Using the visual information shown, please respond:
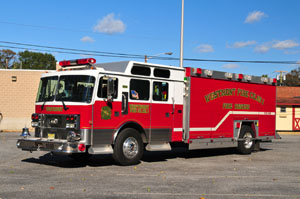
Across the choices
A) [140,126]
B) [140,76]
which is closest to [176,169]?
[140,126]

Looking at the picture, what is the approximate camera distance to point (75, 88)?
1064cm

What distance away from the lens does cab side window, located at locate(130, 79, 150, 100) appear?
36.9 feet

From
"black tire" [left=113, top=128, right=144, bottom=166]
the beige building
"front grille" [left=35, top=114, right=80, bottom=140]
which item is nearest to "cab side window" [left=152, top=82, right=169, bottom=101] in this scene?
"black tire" [left=113, top=128, right=144, bottom=166]

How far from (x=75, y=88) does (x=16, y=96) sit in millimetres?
21696

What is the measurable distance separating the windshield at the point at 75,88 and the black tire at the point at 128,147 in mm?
1476

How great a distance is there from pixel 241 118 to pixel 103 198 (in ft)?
29.3

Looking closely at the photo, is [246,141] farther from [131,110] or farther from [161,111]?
[131,110]

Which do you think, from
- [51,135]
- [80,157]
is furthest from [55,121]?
[80,157]

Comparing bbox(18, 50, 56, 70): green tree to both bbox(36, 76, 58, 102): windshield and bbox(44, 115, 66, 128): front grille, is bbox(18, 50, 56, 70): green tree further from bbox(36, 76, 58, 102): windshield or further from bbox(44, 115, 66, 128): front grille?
bbox(44, 115, 66, 128): front grille

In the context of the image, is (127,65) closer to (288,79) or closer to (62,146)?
(62,146)

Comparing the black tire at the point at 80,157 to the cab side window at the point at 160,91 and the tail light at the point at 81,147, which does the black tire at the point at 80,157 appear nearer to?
the tail light at the point at 81,147

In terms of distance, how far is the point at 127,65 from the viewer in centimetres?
1116

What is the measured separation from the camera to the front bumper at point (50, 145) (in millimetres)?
9961

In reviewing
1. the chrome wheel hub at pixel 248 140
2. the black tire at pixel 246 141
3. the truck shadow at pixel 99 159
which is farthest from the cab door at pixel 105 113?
the chrome wheel hub at pixel 248 140
